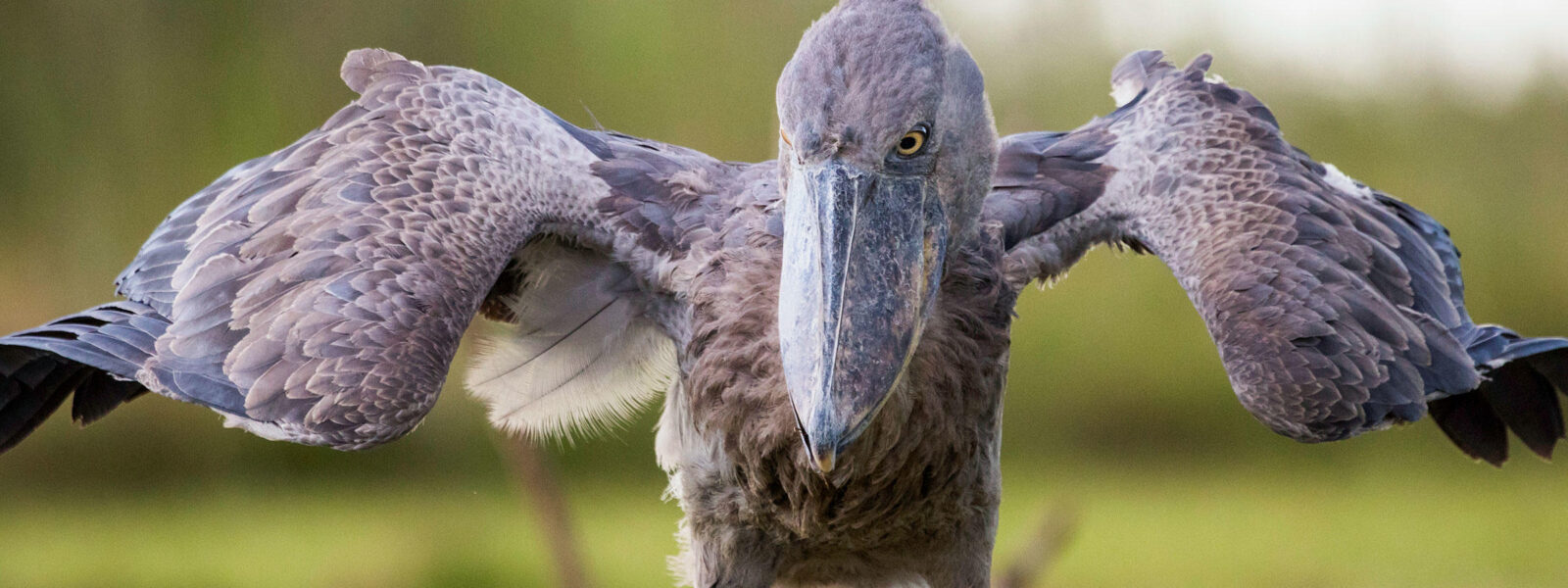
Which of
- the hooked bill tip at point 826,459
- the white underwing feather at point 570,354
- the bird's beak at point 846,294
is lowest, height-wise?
the hooked bill tip at point 826,459

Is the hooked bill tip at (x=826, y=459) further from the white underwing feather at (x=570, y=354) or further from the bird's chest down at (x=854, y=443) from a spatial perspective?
the white underwing feather at (x=570, y=354)

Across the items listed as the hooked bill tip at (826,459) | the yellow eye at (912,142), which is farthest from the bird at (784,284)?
the hooked bill tip at (826,459)

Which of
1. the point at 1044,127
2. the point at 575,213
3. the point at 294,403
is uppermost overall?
the point at 1044,127

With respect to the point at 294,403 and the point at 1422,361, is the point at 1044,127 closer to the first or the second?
the point at 1422,361

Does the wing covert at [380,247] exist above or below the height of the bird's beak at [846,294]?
above

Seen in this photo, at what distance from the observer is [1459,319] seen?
2768 millimetres

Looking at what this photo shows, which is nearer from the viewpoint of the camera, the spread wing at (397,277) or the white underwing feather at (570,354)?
the spread wing at (397,277)

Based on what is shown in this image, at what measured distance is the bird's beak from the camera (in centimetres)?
152

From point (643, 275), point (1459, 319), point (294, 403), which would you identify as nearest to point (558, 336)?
point (643, 275)

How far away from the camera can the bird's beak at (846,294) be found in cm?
152

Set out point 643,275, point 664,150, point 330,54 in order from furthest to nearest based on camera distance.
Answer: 1. point 330,54
2. point 664,150
3. point 643,275

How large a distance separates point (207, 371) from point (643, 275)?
79 centimetres

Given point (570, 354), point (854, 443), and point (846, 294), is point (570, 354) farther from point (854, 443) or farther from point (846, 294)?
point (846, 294)

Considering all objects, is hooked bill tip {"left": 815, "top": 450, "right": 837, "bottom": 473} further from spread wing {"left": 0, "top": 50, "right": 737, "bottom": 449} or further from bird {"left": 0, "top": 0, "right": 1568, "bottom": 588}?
spread wing {"left": 0, "top": 50, "right": 737, "bottom": 449}
